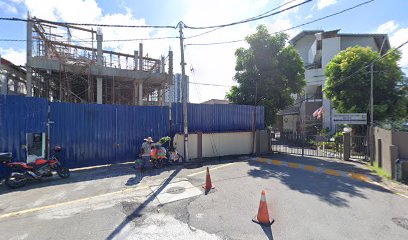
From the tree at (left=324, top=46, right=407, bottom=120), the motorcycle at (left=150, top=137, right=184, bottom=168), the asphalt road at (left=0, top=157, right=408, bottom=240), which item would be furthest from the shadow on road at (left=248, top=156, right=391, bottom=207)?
the tree at (left=324, top=46, right=407, bottom=120)

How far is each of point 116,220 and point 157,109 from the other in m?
6.48

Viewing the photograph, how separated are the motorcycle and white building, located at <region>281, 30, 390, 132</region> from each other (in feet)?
59.5

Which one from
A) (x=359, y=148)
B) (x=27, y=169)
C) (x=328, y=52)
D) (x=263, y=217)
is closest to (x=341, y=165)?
(x=359, y=148)

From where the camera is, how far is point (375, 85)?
13.2 metres

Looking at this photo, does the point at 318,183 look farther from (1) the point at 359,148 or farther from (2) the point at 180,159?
(1) the point at 359,148

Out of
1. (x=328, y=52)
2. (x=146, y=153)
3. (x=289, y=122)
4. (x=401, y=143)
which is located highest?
(x=328, y=52)

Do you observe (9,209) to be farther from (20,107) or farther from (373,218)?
(373,218)

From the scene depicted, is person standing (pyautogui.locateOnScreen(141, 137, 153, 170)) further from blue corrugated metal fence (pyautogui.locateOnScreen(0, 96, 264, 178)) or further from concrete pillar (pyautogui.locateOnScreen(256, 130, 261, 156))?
concrete pillar (pyautogui.locateOnScreen(256, 130, 261, 156))

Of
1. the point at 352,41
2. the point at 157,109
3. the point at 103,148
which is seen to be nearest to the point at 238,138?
the point at 157,109

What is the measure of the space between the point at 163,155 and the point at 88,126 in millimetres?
3129

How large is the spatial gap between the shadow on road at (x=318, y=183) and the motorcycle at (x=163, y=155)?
3322 mm

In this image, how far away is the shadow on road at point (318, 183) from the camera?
641cm

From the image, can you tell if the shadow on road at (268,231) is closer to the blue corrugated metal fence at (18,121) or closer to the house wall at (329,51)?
the blue corrugated metal fence at (18,121)

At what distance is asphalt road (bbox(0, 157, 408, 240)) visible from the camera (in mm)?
4199
